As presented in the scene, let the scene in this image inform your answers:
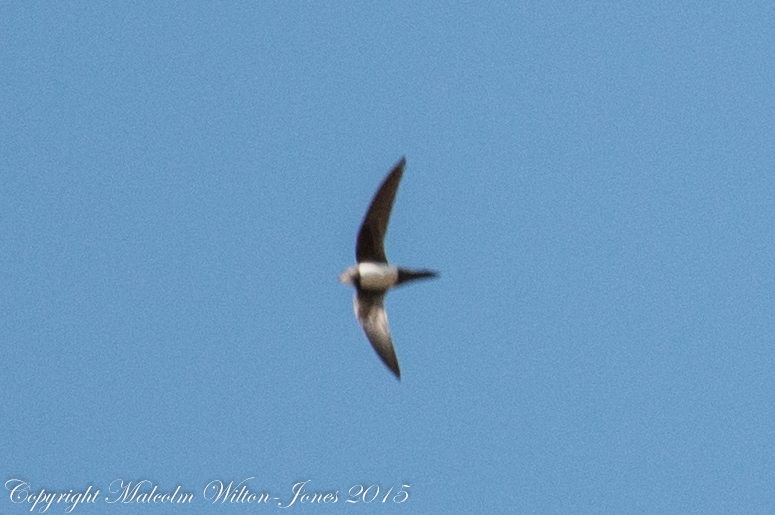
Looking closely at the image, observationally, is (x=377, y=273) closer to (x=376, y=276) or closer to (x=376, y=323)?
(x=376, y=276)

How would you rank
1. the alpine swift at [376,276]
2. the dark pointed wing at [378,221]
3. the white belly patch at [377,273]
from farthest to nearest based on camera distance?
the white belly patch at [377,273]
the alpine swift at [376,276]
the dark pointed wing at [378,221]

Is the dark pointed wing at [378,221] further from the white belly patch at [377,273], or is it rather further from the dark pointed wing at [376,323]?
the dark pointed wing at [376,323]

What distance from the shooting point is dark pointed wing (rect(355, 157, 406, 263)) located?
8.19 meters

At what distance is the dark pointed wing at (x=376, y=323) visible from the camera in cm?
838

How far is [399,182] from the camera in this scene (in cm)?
821

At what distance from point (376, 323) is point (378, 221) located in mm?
717

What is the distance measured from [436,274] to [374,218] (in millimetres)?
562

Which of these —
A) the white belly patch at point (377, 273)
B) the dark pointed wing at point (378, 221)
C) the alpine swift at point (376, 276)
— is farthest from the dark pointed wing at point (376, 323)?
the dark pointed wing at point (378, 221)

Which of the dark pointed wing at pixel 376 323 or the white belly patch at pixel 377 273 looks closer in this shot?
the dark pointed wing at pixel 376 323

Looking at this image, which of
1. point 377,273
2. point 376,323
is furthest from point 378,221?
point 376,323

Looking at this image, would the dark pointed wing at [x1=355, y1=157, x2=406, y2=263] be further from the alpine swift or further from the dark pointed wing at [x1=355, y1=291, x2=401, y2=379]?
the dark pointed wing at [x1=355, y1=291, x2=401, y2=379]

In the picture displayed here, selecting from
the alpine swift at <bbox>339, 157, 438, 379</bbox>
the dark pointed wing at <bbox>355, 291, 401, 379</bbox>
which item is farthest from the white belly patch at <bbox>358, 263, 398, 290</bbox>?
the dark pointed wing at <bbox>355, 291, 401, 379</bbox>

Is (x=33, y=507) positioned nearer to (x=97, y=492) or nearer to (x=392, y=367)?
(x=97, y=492)

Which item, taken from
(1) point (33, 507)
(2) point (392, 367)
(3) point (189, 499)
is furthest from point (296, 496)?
(1) point (33, 507)
